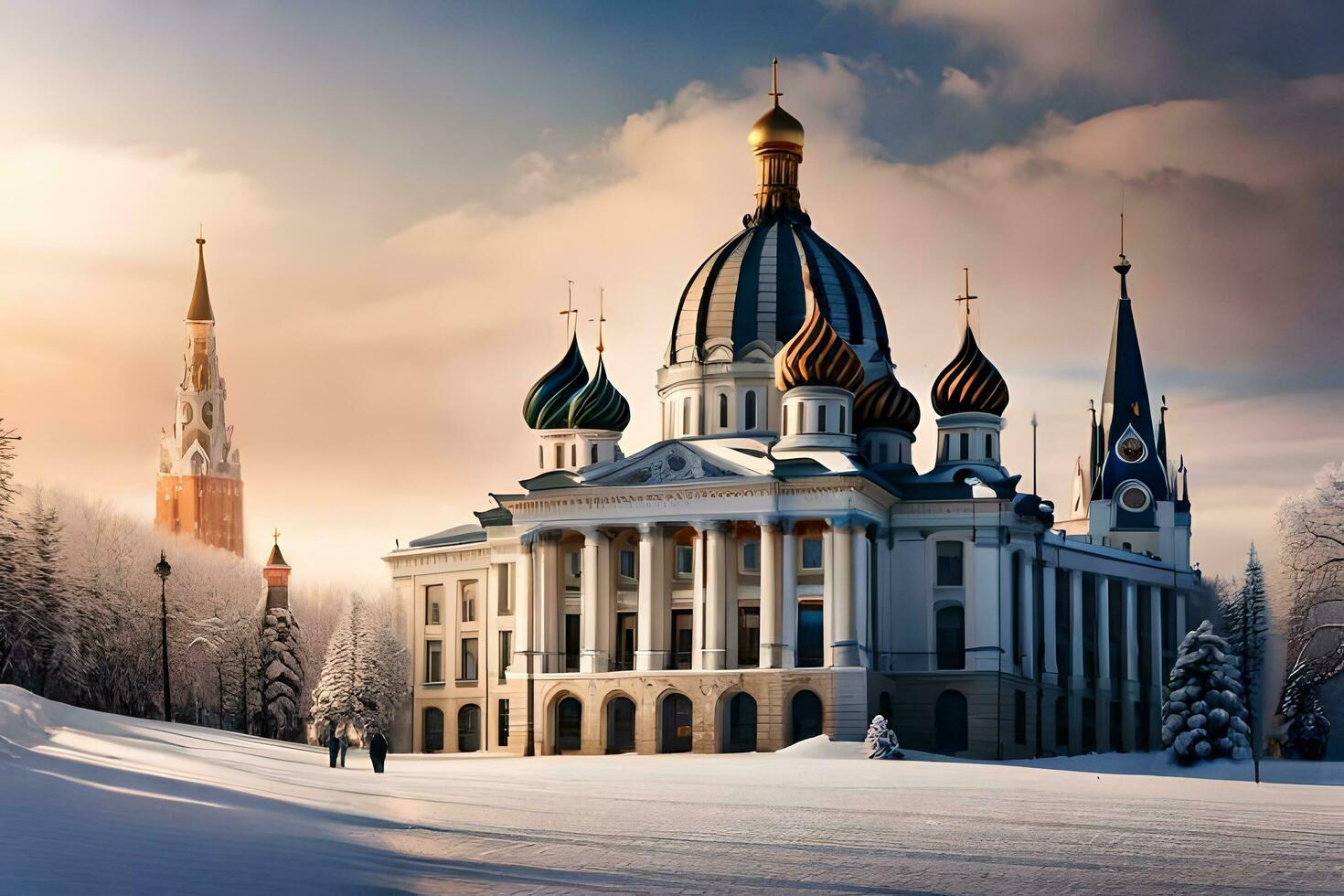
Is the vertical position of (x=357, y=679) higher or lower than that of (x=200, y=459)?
lower

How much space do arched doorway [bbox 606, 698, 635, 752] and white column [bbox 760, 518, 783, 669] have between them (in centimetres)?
583

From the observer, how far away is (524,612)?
69.9 metres

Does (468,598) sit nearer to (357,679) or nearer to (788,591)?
(357,679)

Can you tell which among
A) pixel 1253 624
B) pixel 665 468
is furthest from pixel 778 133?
pixel 1253 624

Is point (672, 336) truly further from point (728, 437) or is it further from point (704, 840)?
point (704, 840)

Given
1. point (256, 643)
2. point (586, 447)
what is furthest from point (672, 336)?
point (256, 643)

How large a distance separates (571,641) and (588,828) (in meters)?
40.8

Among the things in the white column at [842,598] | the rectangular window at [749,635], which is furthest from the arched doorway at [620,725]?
the white column at [842,598]

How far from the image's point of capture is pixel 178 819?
81.7 ft

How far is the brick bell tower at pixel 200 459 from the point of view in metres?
144

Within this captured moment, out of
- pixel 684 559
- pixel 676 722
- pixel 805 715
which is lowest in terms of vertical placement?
pixel 676 722

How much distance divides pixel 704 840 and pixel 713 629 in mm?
37498

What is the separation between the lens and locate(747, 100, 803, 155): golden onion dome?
7943 cm

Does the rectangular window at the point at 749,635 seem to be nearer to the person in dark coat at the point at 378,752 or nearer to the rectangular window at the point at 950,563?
the rectangular window at the point at 950,563
